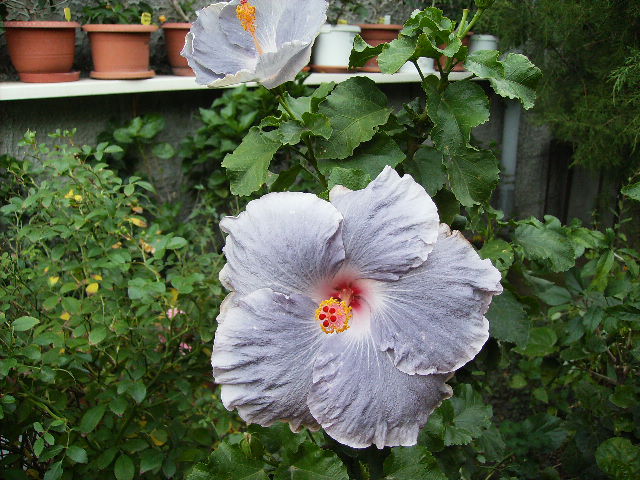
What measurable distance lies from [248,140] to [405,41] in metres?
0.28

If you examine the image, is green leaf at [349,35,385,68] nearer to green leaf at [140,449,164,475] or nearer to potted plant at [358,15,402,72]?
green leaf at [140,449,164,475]

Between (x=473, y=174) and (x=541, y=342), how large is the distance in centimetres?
92

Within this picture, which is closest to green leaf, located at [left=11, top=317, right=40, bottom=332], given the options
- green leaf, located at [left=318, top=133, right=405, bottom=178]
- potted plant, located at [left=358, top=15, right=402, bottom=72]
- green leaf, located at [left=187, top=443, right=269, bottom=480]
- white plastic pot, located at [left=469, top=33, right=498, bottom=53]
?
green leaf, located at [left=187, top=443, right=269, bottom=480]

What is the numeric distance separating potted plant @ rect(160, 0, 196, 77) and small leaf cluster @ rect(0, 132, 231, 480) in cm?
105

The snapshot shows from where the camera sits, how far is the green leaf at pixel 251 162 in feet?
3.13

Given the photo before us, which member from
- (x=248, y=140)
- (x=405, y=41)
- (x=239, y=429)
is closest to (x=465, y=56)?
(x=405, y=41)

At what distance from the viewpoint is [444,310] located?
0.74 metres

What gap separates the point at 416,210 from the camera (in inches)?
28.9

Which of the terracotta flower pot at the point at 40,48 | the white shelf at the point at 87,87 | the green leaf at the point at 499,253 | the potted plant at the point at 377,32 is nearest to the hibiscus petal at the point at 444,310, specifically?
the green leaf at the point at 499,253

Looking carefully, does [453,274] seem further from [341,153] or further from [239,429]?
[239,429]

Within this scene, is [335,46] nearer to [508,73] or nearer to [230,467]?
[508,73]

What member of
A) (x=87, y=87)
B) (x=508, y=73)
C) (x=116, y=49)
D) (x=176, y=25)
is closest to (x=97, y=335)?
(x=508, y=73)

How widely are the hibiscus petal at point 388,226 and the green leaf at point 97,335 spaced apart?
74cm

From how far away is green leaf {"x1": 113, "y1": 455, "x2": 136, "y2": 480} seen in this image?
4.32 feet
